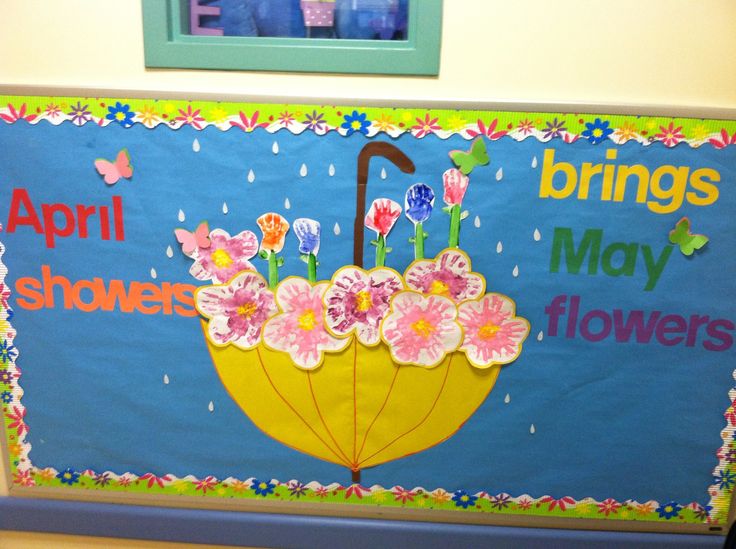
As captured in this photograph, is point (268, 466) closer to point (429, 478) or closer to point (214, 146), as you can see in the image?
point (429, 478)

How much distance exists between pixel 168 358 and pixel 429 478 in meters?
0.64

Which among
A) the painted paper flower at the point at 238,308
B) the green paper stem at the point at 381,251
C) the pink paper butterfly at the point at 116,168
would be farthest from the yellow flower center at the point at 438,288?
the pink paper butterfly at the point at 116,168

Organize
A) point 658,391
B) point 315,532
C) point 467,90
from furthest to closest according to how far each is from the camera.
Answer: point 315,532 → point 658,391 → point 467,90

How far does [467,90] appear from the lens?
114 cm

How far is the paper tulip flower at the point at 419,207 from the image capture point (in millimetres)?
1171

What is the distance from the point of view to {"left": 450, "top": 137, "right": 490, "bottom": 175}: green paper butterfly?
3.76ft

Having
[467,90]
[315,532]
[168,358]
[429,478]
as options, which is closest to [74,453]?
[168,358]

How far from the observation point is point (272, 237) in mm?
1211

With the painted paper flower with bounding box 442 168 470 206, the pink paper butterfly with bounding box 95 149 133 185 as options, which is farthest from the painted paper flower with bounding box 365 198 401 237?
the pink paper butterfly with bounding box 95 149 133 185

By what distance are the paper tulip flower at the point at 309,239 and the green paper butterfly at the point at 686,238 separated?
28.1 inches

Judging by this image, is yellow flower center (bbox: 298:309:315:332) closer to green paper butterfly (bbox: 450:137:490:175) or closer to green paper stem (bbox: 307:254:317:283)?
green paper stem (bbox: 307:254:317:283)

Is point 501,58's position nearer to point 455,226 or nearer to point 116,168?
point 455,226

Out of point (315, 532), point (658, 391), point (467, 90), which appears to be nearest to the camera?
point (467, 90)

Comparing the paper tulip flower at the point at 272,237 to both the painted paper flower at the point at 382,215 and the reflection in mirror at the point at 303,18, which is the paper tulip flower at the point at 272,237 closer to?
the painted paper flower at the point at 382,215
